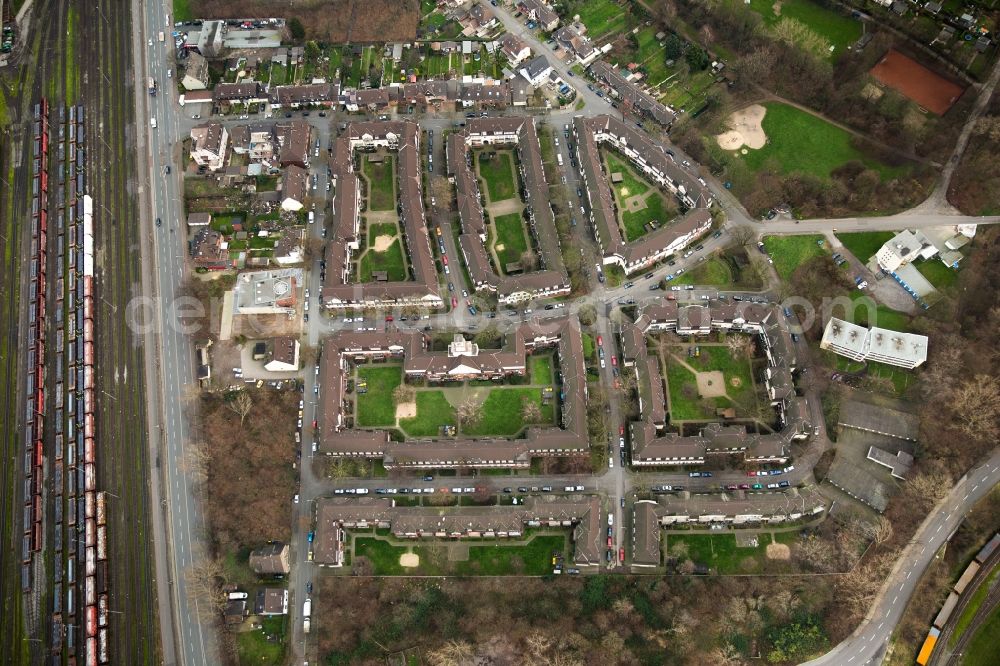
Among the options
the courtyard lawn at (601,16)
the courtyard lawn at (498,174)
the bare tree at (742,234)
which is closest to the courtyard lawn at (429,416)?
the courtyard lawn at (498,174)

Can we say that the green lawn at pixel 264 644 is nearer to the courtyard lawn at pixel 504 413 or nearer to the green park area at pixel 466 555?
the green park area at pixel 466 555

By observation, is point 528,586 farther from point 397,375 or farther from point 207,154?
point 207,154

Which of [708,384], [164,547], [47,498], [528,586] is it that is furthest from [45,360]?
[708,384]

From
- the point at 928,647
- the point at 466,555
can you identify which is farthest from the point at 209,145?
the point at 928,647

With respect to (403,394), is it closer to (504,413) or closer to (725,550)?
(504,413)

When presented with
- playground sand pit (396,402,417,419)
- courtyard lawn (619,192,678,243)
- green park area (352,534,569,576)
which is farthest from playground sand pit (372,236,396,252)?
green park area (352,534,569,576)

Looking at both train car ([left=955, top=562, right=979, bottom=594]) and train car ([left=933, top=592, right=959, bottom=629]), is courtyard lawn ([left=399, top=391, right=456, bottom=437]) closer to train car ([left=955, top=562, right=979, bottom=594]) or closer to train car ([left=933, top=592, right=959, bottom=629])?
train car ([left=933, top=592, right=959, bottom=629])
